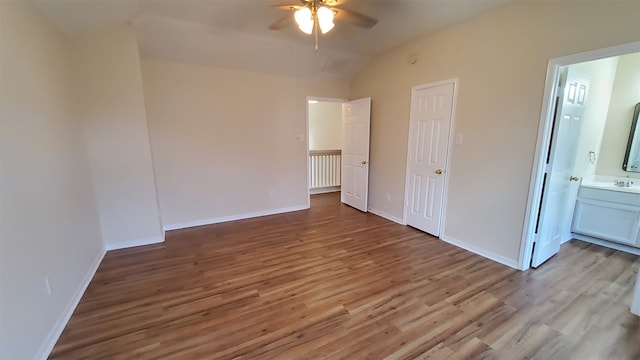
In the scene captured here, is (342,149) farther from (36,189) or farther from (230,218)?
(36,189)

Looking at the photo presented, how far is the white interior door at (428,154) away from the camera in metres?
3.38

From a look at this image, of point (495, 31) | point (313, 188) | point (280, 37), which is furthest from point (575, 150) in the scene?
point (313, 188)

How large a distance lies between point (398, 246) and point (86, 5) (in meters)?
4.04

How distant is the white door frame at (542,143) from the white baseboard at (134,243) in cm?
435

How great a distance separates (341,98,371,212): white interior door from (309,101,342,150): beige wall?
1.56m

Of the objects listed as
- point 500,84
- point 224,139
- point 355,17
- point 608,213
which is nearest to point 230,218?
point 224,139

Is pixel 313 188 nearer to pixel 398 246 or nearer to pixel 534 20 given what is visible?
pixel 398 246

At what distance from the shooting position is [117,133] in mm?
3016

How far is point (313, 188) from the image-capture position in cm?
637

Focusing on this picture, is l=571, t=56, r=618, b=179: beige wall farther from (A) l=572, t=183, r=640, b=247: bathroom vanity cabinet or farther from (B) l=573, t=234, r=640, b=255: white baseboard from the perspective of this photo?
(B) l=573, t=234, r=640, b=255: white baseboard

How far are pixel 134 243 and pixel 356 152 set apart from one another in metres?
3.72

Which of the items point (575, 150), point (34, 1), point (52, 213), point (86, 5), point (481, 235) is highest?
point (86, 5)

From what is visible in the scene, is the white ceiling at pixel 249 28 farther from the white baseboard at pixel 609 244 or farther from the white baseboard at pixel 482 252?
the white baseboard at pixel 609 244

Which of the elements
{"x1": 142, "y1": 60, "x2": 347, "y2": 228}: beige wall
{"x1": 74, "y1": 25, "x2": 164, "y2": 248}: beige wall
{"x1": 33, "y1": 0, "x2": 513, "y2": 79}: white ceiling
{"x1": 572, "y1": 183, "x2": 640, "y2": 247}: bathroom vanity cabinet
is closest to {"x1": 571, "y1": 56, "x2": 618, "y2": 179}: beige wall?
{"x1": 572, "y1": 183, "x2": 640, "y2": 247}: bathroom vanity cabinet
